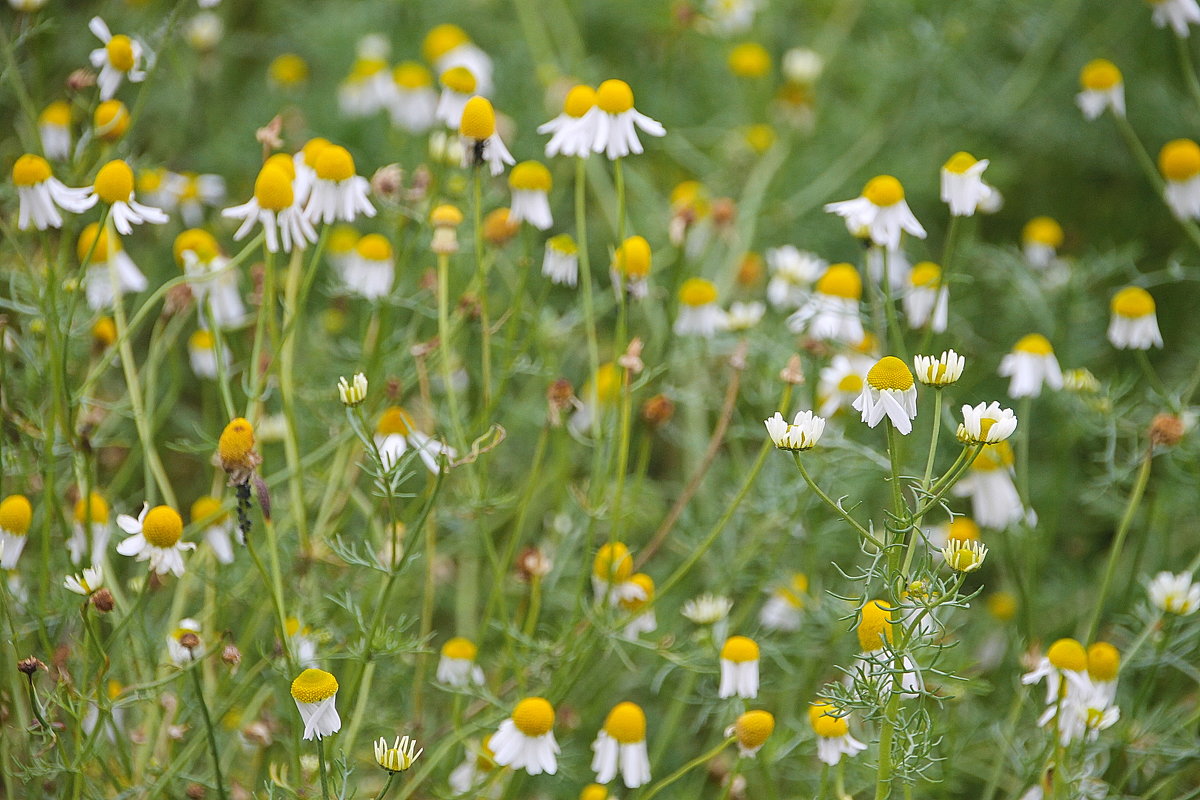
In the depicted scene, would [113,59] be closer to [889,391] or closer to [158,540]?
[158,540]

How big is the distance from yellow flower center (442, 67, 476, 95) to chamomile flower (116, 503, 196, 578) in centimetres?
61

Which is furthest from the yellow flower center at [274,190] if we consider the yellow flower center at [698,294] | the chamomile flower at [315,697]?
the yellow flower center at [698,294]

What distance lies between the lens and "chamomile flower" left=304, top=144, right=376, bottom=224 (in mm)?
1169

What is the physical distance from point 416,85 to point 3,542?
109cm

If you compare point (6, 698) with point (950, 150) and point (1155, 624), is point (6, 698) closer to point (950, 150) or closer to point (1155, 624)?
point (1155, 624)

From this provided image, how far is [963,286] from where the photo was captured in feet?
6.51

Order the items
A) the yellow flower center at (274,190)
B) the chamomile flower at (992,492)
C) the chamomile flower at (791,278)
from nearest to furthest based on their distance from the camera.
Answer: the yellow flower center at (274,190) → the chamomile flower at (992,492) → the chamomile flower at (791,278)

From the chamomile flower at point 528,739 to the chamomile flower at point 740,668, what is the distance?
19 centimetres

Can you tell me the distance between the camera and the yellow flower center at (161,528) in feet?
3.39

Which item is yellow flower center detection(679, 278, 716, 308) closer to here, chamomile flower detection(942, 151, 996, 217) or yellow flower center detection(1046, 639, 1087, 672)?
chamomile flower detection(942, 151, 996, 217)

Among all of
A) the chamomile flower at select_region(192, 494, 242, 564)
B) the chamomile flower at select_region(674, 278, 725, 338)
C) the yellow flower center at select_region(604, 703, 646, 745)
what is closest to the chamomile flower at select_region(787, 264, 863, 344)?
the chamomile flower at select_region(674, 278, 725, 338)

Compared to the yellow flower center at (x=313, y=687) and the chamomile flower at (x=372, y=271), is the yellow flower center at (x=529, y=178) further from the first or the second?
the yellow flower center at (x=313, y=687)

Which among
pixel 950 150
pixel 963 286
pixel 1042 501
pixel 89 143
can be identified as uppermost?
pixel 89 143

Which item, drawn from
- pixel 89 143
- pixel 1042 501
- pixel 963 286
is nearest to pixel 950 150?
pixel 963 286
